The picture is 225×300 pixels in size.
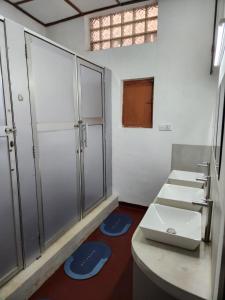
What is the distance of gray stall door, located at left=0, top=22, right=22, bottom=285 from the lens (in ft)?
4.53

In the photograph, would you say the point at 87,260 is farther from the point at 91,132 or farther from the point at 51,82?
the point at 51,82

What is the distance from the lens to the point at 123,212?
115 inches

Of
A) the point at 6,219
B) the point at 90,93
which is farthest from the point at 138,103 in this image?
→ the point at 6,219

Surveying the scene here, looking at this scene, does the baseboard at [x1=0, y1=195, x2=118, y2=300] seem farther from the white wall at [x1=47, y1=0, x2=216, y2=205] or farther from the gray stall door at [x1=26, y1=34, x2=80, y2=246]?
the white wall at [x1=47, y1=0, x2=216, y2=205]

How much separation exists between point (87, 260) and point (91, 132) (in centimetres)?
146

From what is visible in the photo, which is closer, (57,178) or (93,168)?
(57,178)

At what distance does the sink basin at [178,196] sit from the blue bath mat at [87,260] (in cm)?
95

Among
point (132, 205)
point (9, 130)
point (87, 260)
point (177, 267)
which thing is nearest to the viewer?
point (177, 267)

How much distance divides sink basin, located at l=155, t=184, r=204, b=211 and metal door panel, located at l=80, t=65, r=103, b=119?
4.22 feet

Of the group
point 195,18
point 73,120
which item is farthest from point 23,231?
point 195,18

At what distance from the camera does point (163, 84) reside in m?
2.57

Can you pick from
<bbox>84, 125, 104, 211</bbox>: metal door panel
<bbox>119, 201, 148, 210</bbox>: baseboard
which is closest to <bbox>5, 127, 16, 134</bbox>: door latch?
<bbox>84, 125, 104, 211</bbox>: metal door panel

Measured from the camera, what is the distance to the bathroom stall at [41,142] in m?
1.44

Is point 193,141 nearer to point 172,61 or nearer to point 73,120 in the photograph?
point 172,61
